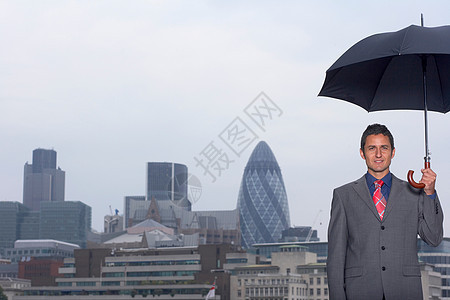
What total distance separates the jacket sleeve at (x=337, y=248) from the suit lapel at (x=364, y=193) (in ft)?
0.80

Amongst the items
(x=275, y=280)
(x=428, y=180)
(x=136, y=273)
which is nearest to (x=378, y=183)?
(x=428, y=180)

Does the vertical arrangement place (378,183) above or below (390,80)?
below

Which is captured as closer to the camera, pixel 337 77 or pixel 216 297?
pixel 337 77

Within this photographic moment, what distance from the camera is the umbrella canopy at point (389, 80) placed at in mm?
12719

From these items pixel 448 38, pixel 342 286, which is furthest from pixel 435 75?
pixel 342 286

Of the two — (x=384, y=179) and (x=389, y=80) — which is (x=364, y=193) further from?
(x=389, y=80)

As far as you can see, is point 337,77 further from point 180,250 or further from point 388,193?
point 180,250

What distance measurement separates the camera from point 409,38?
38.1 ft

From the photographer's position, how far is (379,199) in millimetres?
10477

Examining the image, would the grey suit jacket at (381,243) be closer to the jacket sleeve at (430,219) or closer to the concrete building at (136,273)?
the jacket sleeve at (430,219)

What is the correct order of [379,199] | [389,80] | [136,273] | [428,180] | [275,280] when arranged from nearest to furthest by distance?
[428,180]
[379,199]
[389,80]
[275,280]
[136,273]

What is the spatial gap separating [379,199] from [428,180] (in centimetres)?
60

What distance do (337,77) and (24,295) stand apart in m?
174

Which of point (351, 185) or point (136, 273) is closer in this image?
point (351, 185)
